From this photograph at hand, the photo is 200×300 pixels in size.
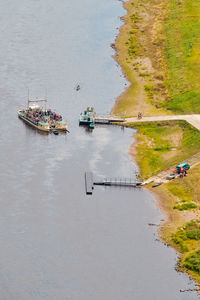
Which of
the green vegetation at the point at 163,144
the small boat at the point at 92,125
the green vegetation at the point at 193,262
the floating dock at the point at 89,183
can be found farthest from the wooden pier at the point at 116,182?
the small boat at the point at 92,125

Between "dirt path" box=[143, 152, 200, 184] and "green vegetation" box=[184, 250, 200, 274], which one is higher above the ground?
"dirt path" box=[143, 152, 200, 184]

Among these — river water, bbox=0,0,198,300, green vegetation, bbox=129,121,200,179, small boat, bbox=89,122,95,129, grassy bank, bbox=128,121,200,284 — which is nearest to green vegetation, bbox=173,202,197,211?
grassy bank, bbox=128,121,200,284

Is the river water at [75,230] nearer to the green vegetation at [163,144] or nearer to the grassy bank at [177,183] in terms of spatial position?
the grassy bank at [177,183]

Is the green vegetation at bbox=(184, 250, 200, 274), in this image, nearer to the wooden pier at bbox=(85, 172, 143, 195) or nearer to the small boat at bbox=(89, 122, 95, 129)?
the wooden pier at bbox=(85, 172, 143, 195)

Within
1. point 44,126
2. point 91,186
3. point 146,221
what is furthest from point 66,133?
point 146,221

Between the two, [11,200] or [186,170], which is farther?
[186,170]

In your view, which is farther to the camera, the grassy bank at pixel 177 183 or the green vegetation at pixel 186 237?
the grassy bank at pixel 177 183

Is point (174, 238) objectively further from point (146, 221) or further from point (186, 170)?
point (186, 170)

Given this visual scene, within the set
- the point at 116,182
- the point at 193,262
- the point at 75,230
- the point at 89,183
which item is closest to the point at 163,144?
the point at 116,182
